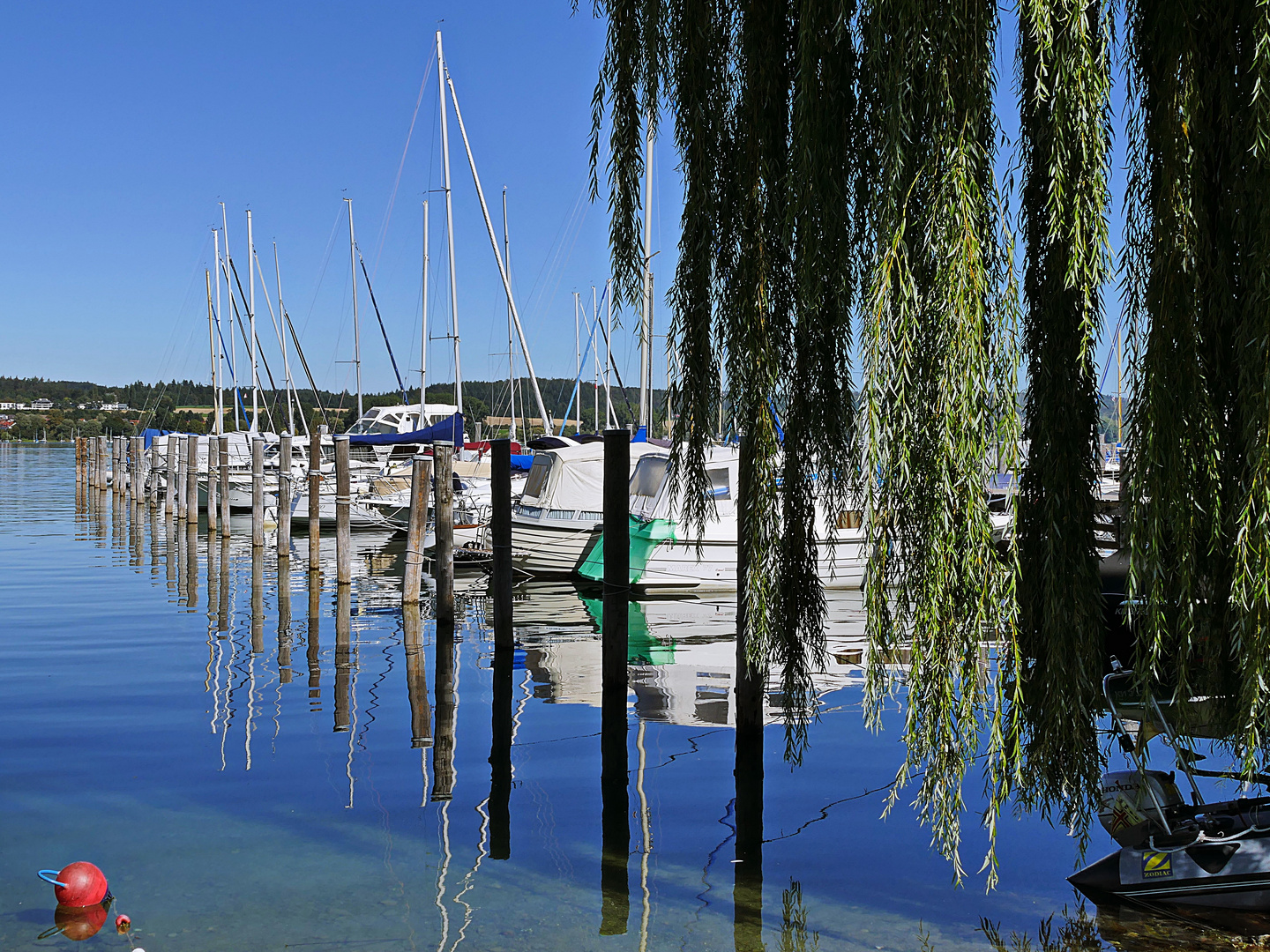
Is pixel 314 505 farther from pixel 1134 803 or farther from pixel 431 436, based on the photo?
pixel 1134 803

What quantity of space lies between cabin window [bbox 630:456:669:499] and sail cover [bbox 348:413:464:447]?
14921 mm

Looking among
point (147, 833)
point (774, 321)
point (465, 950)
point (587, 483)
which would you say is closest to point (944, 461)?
point (774, 321)

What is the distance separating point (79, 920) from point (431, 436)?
30020 mm

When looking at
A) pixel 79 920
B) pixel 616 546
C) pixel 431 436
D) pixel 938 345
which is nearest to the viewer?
pixel 938 345

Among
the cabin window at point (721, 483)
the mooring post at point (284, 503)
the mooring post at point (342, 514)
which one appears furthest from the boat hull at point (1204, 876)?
the mooring post at point (284, 503)

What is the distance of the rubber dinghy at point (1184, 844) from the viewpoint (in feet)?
19.7

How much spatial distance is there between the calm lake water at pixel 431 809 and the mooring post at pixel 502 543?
2.25 ft

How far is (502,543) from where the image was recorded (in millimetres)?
13453

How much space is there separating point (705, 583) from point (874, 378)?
17.5 metres

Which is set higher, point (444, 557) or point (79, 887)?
point (444, 557)

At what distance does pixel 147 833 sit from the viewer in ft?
26.0

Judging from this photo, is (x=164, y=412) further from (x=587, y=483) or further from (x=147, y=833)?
(x=147, y=833)

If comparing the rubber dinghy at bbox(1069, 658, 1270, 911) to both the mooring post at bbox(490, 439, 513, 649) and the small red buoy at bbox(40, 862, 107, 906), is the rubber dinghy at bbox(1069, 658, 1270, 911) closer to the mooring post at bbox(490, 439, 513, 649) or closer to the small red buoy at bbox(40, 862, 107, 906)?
the small red buoy at bbox(40, 862, 107, 906)

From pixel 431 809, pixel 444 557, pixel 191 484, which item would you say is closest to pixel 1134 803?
pixel 431 809
